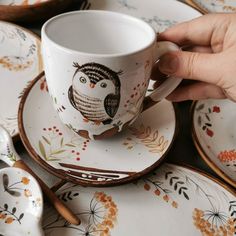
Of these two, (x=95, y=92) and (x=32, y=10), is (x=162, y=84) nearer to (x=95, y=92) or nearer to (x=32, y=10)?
(x=95, y=92)

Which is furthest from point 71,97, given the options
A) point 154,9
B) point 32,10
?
point 154,9

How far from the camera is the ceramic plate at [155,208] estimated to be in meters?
0.32

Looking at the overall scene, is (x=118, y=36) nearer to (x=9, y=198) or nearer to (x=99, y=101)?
(x=99, y=101)

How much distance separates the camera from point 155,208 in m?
0.34

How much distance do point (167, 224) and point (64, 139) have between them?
0.47 ft

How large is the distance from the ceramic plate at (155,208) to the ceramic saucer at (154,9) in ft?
1.04

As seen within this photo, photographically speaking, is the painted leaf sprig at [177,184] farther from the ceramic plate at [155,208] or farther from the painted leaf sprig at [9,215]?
the painted leaf sprig at [9,215]

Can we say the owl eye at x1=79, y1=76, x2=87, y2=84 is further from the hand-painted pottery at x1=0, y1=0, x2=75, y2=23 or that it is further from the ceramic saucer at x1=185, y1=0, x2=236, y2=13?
the ceramic saucer at x1=185, y1=0, x2=236, y2=13

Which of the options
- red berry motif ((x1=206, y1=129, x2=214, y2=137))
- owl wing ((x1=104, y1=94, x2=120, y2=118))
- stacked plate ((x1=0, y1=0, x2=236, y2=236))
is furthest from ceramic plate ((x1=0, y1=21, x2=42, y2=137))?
red berry motif ((x1=206, y1=129, x2=214, y2=137))

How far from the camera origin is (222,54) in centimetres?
34

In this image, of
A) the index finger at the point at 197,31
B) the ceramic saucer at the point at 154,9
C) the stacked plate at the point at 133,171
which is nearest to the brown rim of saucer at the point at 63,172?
the stacked plate at the point at 133,171

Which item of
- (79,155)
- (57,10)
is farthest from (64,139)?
(57,10)

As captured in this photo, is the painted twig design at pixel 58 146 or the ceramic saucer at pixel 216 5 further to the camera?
the ceramic saucer at pixel 216 5

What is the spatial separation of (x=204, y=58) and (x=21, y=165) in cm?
22
